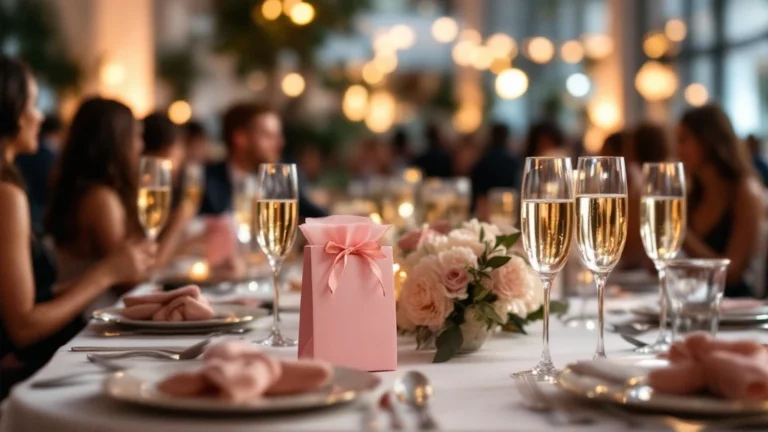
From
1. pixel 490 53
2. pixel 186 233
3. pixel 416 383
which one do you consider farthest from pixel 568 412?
pixel 490 53

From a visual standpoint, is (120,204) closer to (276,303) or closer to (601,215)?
(276,303)

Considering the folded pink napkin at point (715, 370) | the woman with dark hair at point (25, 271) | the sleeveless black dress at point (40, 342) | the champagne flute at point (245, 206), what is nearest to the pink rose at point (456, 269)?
the folded pink napkin at point (715, 370)

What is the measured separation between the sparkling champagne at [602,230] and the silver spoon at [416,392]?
1.30 feet

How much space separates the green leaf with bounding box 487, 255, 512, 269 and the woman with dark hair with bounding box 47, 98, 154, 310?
1918 mm

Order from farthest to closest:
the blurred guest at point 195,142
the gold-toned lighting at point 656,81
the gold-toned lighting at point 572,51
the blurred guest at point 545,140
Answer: the gold-toned lighting at point 572,51 < the gold-toned lighting at point 656,81 < the blurred guest at point 195,142 < the blurred guest at point 545,140

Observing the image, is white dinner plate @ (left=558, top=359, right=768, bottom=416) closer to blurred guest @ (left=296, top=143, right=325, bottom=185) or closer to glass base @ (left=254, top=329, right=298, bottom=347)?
glass base @ (left=254, top=329, right=298, bottom=347)

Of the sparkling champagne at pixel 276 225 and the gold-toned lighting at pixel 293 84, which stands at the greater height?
the gold-toned lighting at pixel 293 84

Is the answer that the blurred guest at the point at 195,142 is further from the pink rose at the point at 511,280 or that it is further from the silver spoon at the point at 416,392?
the silver spoon at the point at 416,392

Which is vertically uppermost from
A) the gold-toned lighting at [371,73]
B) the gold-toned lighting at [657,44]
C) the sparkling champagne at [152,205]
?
the gold-toned lighting at [371,73]

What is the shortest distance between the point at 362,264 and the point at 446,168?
1017 cm

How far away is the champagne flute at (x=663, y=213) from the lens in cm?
200

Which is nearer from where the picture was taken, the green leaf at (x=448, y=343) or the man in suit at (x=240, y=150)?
the green leaf at (x=448, y=343)

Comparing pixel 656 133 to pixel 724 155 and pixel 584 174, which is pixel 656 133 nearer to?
pixel 724 155

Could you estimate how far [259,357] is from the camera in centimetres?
122
